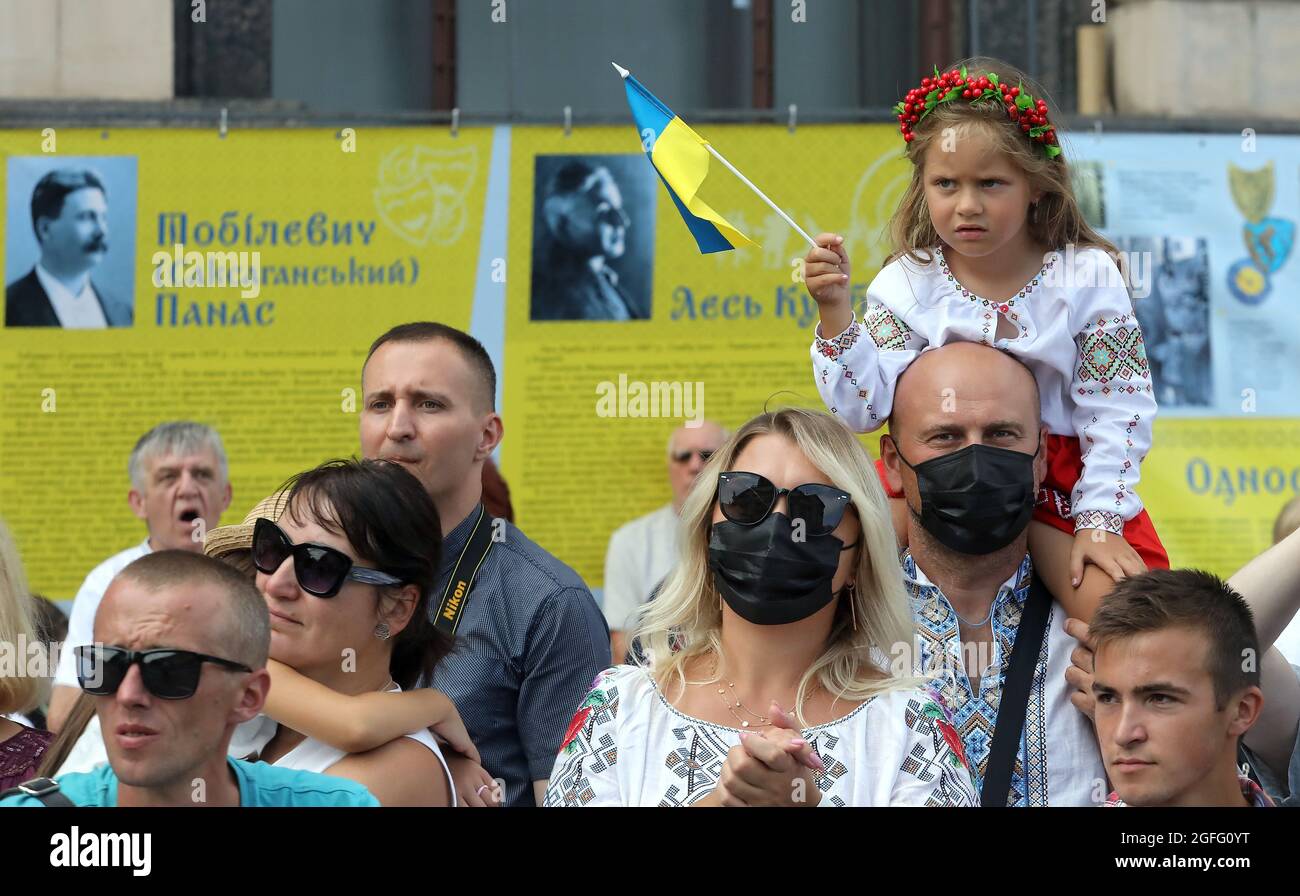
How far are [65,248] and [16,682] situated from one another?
11.7 feet

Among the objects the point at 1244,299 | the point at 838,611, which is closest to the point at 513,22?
the point at 1244,299

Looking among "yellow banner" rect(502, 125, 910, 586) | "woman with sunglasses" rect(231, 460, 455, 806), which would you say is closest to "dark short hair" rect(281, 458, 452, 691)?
"woman with sunglasses" rect(231, 460, 455, 806)

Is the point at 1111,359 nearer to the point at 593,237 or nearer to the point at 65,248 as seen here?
the point at 593,237

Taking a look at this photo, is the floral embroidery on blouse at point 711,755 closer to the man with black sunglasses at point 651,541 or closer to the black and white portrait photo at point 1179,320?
the man with black sunglasses at point 651,541

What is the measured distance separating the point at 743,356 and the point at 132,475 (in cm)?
239

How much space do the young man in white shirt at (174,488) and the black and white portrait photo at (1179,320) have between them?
366cm

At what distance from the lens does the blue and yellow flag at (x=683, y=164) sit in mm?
4152

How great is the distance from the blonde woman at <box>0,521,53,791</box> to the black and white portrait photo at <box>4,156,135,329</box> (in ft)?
10.2

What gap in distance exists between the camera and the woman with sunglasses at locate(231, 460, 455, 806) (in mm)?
3426

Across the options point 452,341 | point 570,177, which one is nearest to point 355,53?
point 570,177

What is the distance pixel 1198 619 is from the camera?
3.28 meters

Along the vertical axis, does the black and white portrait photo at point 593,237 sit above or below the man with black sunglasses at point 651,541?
above

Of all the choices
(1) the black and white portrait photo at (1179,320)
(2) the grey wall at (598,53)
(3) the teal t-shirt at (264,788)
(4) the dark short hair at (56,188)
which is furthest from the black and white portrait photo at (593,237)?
(3) the teal t-shirt at (264,788)
